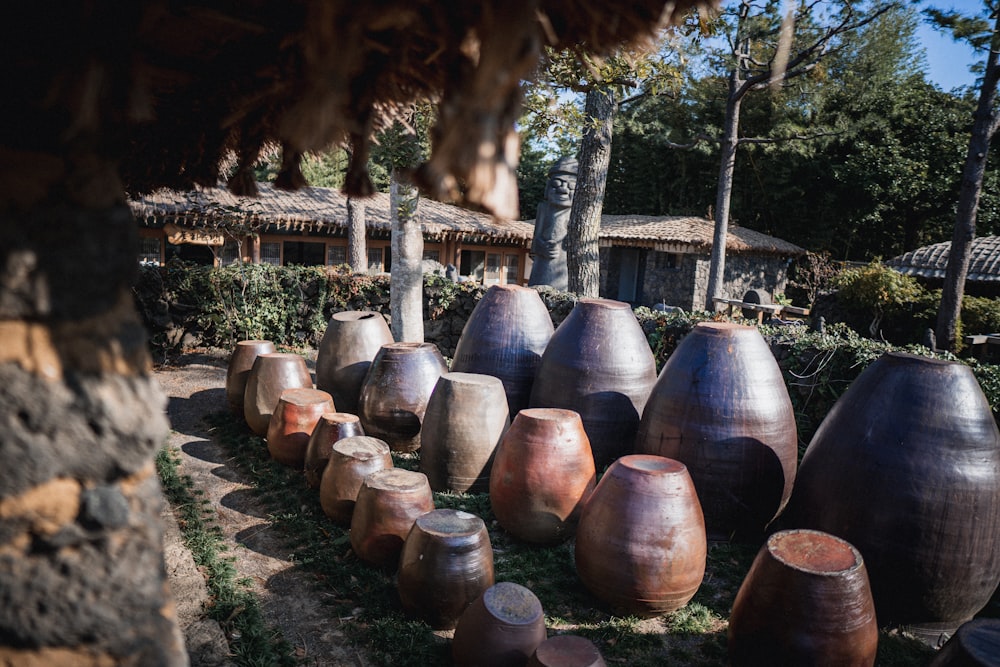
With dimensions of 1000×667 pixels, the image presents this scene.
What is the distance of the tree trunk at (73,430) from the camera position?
1097mm

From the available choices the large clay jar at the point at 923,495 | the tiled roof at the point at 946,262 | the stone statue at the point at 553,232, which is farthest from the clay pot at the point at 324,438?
the tiled roof at the point at 946,262

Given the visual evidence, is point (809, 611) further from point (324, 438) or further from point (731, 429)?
point (324, 438)

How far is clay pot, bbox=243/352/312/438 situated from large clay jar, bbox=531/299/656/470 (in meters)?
2.35

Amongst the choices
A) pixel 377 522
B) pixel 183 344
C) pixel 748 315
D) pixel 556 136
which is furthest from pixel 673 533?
pixel 748 315

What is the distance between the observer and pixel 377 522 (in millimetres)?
3498

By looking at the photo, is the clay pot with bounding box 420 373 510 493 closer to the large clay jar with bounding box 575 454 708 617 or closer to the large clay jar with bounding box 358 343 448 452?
the large clay jar with bounding box 358 343 448 452

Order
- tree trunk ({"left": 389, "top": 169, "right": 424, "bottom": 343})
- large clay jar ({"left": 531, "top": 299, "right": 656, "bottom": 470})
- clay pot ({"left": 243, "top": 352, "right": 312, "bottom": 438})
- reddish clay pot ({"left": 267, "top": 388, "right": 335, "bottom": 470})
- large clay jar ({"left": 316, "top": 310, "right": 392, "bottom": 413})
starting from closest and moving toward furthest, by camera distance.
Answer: large clay jar ({"left": 531, "top": 299, "right": 656, "bottom": 470})
reddish clay pot ({"left": 267, "top": 388, "right": 335, "bottom": 470})
clay pot ({"left": 243, "top": 352, "right": 312, "bottom": 438})
large clay jar ({"left": 316, "top": 310, "right": 392, "bottom": 413})
tree trunk ({"left": 389, "top": 169, "right": 424, "bottom": 343})

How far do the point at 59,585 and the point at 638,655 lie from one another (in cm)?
263

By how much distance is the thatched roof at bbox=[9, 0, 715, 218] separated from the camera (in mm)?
1102

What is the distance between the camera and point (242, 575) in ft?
11.7

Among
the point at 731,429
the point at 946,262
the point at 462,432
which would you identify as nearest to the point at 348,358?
the point at 462,432

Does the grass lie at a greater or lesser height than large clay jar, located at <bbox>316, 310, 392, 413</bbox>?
lesser

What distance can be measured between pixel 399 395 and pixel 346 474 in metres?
1.33

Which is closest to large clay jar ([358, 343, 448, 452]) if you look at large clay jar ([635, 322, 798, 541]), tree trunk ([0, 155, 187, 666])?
large clay jar ([635, 322, 798, 541])
